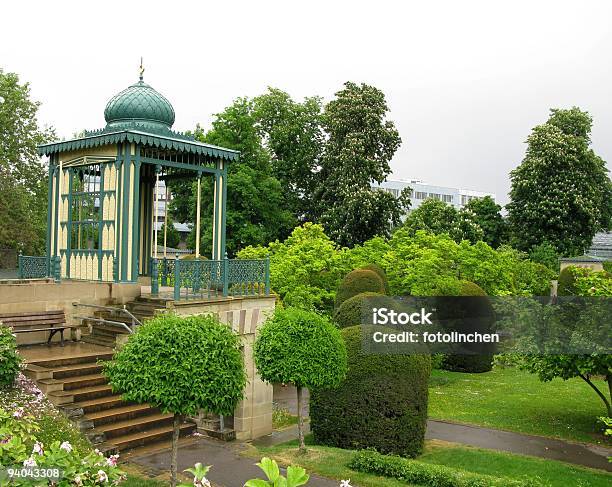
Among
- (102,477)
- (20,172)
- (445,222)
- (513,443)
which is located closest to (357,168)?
(445,222)

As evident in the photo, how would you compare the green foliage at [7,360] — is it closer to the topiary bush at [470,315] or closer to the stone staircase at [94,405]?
the stone staircase at [94,405]

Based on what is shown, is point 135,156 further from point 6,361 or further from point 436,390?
point 436,390

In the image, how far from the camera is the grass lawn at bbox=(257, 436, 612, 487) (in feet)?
29.9

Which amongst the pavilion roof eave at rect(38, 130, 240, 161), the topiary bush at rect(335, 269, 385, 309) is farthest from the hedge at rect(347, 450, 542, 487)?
the topiary bush at rect(335, 269, 385, 309)

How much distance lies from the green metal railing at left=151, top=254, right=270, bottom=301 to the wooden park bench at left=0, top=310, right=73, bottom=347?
1.91 m

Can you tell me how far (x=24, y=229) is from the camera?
29.9 meters

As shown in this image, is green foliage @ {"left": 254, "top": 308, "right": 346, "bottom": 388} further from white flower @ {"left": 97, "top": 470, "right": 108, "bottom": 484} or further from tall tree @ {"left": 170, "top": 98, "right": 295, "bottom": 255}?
tall tree @ {"left": 170, "top": 98, "right": 295, "bottom": 255}

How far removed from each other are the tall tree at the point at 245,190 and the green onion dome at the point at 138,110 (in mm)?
17502

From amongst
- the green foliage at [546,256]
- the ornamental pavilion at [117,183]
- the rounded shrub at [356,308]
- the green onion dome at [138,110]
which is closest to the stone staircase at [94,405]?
the ornamental pavilion at [117,183]

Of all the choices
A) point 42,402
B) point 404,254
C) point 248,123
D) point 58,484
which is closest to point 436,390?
point 404,254

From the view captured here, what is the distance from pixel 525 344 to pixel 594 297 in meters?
1.96

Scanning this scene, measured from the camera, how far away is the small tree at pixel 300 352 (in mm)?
9977

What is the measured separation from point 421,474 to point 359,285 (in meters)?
11.2

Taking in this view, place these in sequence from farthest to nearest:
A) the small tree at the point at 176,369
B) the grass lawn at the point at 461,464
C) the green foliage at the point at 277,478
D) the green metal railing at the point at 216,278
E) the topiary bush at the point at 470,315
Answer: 1. the topiary bush at the point at 470,315
2. the green metal railing at the point at 216,278
3. the grass lawn at the point at 461,464
4. the small tree at the point at 176,369
5. the green foliage at the point at 277,478
